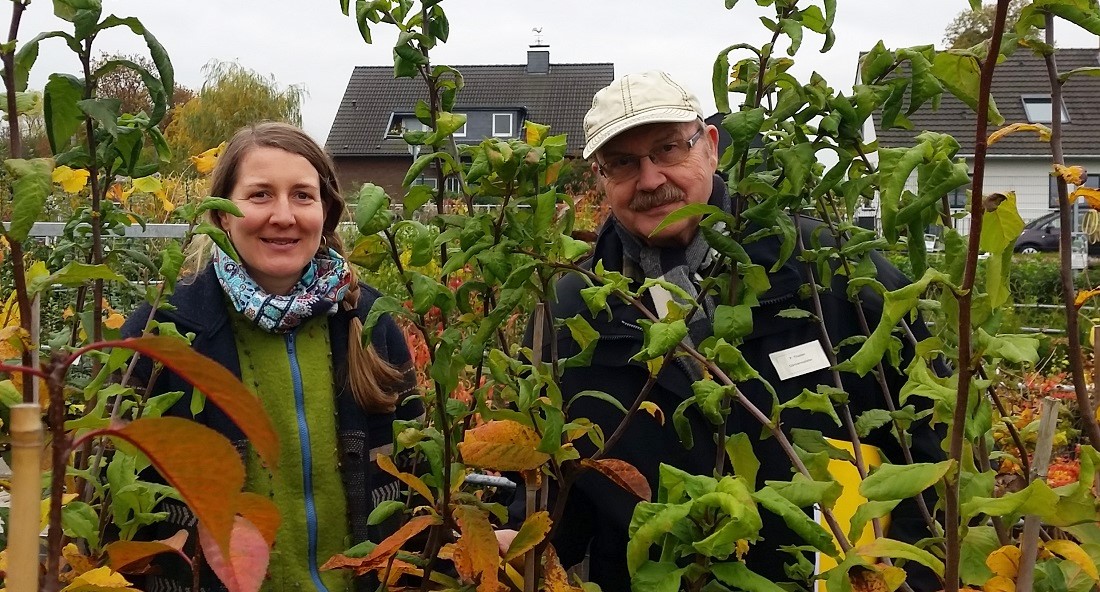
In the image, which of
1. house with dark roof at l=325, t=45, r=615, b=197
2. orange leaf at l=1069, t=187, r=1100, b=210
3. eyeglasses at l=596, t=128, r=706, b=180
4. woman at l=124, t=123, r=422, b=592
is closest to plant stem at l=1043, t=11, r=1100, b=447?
orange leaf at l=1069, t=187, r=1100, b=210

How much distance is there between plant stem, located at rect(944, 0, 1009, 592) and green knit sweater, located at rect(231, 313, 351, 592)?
1.73 m

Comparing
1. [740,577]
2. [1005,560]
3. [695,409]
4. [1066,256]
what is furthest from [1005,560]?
[695,409]

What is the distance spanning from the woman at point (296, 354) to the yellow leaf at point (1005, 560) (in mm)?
1653

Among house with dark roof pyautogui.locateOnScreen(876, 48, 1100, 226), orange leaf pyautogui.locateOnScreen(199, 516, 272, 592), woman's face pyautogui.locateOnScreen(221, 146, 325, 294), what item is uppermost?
house with dark roof pyautogui.locateOnScreen(876, 48, 1100, 226)

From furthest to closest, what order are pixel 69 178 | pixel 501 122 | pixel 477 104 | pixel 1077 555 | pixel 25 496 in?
pixel 477 104 < pixel 501 122 < pixel 69 178 < pixel 1077 555 < pixel 25 496

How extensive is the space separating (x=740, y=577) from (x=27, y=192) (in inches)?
31.2

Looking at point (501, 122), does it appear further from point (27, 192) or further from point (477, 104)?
point (27, 192)

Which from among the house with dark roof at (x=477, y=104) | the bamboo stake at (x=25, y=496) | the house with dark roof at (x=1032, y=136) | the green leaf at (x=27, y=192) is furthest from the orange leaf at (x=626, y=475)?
the house with dark roof at (x=477, y=104)

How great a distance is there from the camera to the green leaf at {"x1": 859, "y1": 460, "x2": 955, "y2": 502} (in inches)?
32.6

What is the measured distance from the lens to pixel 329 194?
2.76m

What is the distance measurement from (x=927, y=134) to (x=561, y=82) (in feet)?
131

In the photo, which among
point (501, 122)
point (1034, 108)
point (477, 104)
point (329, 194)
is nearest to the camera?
point (329, 194)

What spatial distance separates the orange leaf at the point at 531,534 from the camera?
1173 millimetres

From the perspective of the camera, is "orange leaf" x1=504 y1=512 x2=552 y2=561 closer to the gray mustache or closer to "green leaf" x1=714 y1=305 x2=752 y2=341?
"green leaf" x1=714 y1=305 x2=752 y2=341
